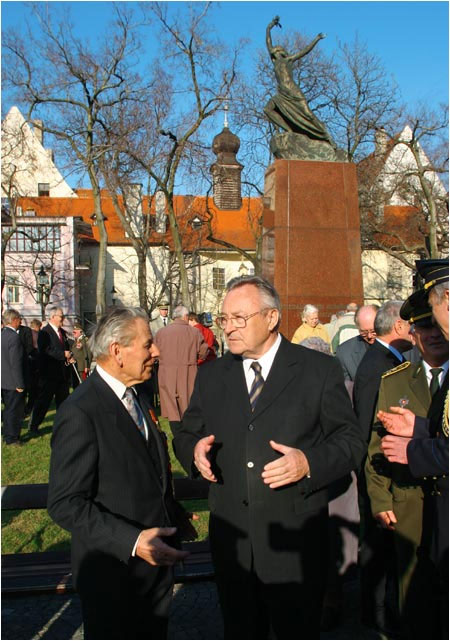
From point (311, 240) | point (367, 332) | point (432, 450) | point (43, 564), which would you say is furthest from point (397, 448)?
point (311, 240)

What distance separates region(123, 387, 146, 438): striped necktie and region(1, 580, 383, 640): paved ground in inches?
71.8

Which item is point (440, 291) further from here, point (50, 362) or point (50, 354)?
point (50, 362)

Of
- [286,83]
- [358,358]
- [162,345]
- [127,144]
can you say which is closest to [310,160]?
[286,83]

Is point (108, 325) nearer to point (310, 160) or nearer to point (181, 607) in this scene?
point (181, 607)

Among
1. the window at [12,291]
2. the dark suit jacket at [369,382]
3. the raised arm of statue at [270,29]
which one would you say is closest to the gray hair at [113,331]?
the dark suit jacket at [369,382]

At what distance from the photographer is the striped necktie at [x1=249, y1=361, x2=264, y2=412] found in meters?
3.08

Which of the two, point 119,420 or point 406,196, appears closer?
point 119,420

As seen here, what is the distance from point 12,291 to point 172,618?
46695mm

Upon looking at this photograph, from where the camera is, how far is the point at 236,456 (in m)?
3.01

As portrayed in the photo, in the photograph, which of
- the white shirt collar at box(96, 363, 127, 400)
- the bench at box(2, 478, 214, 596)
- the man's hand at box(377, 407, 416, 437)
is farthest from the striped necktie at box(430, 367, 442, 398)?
the bench at box(2, 478, 214, 596)

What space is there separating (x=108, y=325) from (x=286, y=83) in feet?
35.0

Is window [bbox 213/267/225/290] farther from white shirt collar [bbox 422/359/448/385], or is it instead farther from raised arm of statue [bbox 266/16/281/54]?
white shirt collar [bbox 422/359/448/385]

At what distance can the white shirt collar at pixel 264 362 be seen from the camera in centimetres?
317

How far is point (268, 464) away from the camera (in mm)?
2775
